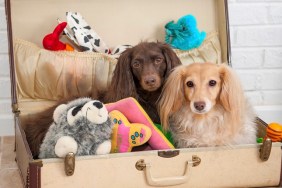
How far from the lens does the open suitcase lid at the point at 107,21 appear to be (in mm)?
1705

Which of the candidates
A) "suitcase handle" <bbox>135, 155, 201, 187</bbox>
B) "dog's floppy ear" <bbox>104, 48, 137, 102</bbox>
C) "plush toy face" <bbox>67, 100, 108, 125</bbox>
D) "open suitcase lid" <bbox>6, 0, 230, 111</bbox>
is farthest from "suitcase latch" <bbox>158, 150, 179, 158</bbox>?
"open suitcase lid" <bbox>6, 0, 230, 111</bbox>

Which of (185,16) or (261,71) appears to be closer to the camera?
(185,16)

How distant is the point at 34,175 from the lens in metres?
Result: 1.20

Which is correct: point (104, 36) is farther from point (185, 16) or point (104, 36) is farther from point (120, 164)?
point (120, 164)

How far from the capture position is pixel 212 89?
4.32 feet

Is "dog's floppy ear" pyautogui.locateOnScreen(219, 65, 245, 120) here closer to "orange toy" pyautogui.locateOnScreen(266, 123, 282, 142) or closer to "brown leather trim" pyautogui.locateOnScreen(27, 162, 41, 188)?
"orange toy" pyautogui.locateOnScreen(266, 123, 282, 142)

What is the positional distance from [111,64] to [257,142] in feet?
1.88

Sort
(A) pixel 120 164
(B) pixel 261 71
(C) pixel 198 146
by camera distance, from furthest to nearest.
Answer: (B) pixel 261 71 < (C) pixel 198 146 < (A) pixel 120 164

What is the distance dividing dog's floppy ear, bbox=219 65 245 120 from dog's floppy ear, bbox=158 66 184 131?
0.11 m

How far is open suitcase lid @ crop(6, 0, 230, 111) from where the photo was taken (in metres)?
1.71

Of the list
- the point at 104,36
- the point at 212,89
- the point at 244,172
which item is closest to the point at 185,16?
the point at 104,36

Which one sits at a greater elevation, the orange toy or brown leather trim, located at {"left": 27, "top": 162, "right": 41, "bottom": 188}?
the orange toy

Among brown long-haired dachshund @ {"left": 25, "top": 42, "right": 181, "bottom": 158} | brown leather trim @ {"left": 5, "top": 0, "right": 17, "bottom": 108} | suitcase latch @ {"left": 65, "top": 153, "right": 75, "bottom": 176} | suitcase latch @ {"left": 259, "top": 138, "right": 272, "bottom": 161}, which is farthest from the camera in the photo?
brown leather trim @ {"left": 5, "top": 0, "right": 17, "bottom": 108}

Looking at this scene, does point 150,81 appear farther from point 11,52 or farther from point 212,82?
point 11,52
